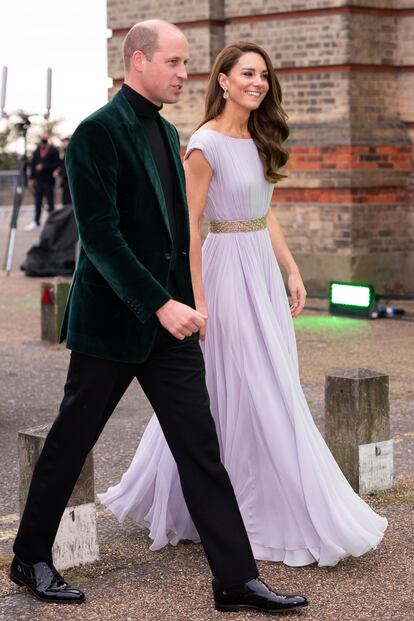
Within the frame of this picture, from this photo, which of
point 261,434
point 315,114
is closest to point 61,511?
point 261,434

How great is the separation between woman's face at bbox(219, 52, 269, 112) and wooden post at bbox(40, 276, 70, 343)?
6047 millimetres

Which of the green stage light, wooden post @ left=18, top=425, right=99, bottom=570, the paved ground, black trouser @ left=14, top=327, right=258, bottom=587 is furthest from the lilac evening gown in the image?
the green stage light

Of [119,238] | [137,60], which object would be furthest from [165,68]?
[119,238]

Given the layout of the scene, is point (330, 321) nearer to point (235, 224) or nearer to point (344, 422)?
point (344, 422)

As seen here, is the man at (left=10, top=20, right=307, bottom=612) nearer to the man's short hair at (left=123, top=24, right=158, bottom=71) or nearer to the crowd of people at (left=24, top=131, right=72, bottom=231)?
the man's short hair at (left=123, top=24, right=158, bottom=71)

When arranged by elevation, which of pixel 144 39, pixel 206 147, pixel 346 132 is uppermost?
→ pixel 144 39

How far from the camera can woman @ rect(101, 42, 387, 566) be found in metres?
5.34

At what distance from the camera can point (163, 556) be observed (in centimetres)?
546

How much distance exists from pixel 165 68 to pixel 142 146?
0.92 ft

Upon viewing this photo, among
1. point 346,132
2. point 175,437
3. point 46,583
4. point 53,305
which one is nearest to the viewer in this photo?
point 175,437

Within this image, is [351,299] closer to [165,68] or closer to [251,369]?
[251,369]

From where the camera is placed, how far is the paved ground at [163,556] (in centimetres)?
485

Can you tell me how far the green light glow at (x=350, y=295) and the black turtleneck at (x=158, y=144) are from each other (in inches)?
309

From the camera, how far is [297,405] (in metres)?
5.41
